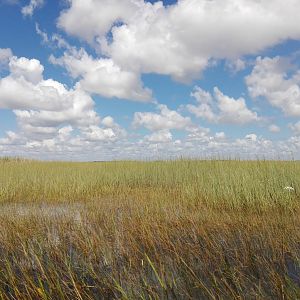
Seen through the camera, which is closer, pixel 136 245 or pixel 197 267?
pixel 197 267

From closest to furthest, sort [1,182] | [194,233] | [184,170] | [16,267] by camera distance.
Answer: [16,267] < [194,233] < [1,182] < [184,170]

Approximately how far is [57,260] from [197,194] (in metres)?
6.12

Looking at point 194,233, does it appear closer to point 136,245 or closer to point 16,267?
point 136,245

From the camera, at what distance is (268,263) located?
3803mm

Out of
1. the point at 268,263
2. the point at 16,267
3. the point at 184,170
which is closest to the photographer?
the point at 268,263

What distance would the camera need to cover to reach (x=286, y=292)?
308cm

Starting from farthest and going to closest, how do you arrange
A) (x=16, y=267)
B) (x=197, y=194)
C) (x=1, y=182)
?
(x=1, y=182)
(x=197, y=194)
(x=16, y=267)

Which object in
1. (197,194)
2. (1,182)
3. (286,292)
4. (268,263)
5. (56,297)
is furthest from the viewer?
(1,182)

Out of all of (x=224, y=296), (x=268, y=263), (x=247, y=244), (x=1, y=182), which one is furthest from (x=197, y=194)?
(x=1, y=182)

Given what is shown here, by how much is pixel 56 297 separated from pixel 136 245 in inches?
64.7

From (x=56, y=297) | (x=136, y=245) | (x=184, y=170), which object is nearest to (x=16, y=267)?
(x=56, y=297)

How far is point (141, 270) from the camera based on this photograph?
3965 mm

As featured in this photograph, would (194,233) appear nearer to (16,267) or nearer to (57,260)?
(57,260)

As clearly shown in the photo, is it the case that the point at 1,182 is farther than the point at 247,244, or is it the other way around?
the point at 1,182
